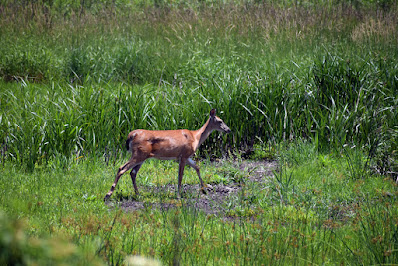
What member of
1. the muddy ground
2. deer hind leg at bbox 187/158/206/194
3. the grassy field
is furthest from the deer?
the grassy field

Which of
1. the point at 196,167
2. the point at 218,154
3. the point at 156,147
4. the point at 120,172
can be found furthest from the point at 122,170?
the point at 218,154

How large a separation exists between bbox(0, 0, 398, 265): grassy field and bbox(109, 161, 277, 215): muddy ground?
1.8 inches

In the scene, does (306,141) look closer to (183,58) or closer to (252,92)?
(252,92)

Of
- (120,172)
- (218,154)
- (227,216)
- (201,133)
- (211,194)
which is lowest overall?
(218,154)

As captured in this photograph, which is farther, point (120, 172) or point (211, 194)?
point (211, 194)

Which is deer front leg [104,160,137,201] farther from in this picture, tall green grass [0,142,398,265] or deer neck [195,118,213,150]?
deer neck [195,118,213,150]

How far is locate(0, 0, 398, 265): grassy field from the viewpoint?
468 cm

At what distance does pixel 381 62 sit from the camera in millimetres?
10148

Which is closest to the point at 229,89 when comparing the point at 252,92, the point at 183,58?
the point at 252,92

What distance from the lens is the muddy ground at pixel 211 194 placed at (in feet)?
20.0

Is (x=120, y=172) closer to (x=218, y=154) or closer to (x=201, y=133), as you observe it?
(x=201, y=133)

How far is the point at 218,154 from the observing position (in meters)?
8.41

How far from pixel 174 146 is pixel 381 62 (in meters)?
5.64

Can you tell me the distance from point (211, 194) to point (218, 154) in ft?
5.72
